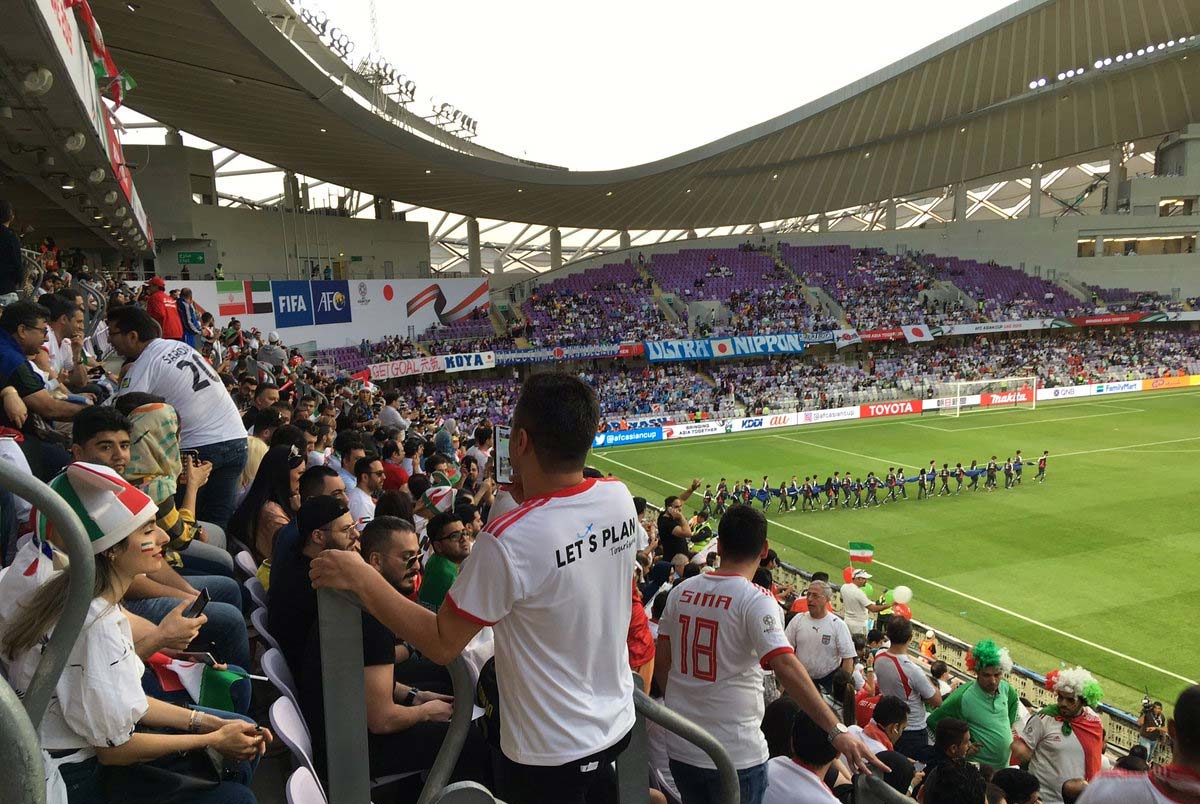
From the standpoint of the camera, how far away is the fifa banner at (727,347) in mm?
48688

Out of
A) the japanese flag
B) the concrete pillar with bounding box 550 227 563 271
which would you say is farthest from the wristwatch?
the concrete pillar with bounding box 550 227 563 271

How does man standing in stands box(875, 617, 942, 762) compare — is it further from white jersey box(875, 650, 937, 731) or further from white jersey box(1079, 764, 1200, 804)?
white jersey box(1079, 764, 1200, 804)

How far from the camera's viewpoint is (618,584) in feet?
8.16

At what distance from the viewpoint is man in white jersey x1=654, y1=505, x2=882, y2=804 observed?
3371 millimetres

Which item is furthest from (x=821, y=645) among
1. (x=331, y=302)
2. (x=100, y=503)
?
(x=331, y=302)

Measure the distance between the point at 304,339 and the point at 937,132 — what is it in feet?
133

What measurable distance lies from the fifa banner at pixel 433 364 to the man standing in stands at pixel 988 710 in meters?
36.2

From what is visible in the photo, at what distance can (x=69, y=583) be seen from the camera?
157 centimetres

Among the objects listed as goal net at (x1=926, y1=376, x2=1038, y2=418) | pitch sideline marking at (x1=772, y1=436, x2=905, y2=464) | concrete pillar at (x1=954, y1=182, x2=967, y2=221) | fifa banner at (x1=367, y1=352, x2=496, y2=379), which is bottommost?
pitch sideline marking at (x1=772, y1=436, x2=905, y2=464)

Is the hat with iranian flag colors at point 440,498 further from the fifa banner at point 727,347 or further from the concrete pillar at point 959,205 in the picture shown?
the concrete pillar at point 959,205

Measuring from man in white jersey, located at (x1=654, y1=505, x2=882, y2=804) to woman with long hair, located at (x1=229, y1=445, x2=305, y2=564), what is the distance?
266 centimetres

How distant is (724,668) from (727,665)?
17 mm

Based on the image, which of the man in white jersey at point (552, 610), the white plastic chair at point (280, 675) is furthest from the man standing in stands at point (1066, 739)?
the white plastic chair at point (280, 675)

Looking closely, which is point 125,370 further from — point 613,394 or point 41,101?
point 613,394
